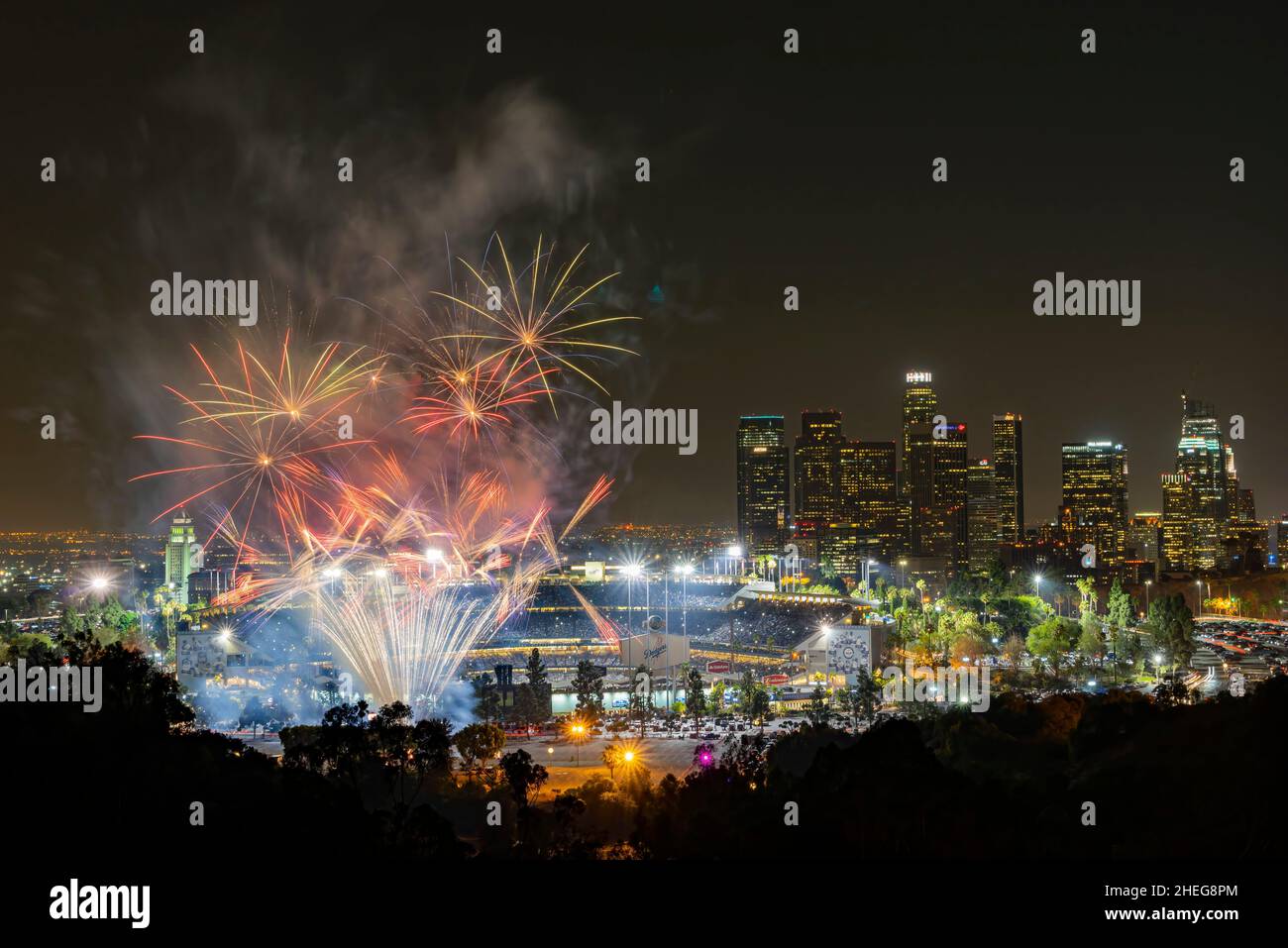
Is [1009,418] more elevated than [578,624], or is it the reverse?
[1009,418]

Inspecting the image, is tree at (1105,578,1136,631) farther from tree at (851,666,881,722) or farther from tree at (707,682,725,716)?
tree at (707,682,725,716)

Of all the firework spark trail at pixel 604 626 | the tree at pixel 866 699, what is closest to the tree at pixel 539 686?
the tree at pixel 866 699

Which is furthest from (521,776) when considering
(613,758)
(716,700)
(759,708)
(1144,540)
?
(1144,540)

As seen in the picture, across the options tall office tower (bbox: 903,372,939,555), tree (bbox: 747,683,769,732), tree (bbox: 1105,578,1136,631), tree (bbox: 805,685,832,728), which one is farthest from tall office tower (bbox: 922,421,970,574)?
tree (bbox: 747,683,769,732)
